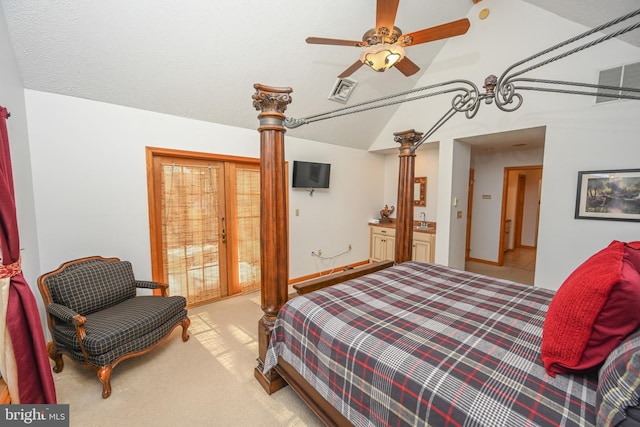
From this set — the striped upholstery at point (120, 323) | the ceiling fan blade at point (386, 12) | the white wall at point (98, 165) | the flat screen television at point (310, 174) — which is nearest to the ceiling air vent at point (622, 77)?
the ceiling fan blade at point (386, 12)

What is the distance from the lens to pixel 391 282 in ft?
6.95

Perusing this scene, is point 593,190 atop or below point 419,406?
atop

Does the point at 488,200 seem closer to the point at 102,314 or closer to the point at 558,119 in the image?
the point at 558,119

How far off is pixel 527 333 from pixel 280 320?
1408 mm

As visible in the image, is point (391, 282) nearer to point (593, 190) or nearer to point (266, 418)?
point (266, 418)

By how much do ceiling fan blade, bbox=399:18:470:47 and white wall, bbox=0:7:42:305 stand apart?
2743 mm

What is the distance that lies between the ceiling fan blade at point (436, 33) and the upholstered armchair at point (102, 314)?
297cm

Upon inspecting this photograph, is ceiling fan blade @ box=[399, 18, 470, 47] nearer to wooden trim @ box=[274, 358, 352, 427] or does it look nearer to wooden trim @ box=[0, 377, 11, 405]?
wooden trim @ box=[274, 358, 352, 427]

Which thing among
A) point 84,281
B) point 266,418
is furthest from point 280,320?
point 84,281

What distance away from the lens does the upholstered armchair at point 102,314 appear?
187 centimetres

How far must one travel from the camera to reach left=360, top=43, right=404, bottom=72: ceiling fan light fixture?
194cm

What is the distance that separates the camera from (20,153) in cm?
202

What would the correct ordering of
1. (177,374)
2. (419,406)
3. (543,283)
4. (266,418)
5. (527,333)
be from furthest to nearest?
(543,283), (177,374), (266,418), (527,333), (419,406)

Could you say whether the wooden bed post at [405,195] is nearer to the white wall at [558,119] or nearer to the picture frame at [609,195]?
the white wall at [558,119]
